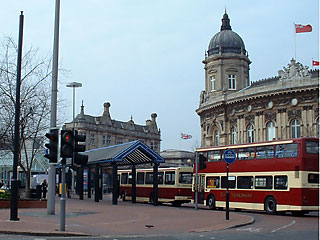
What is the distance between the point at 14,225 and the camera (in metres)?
16.3

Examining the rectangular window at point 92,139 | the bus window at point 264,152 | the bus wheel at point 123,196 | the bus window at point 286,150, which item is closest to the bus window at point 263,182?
the bus window at point 264,152

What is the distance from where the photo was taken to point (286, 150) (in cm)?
2533

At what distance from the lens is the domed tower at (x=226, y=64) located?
72.4 metres

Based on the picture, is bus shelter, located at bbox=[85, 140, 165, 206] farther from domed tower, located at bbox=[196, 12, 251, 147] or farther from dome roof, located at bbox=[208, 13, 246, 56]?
dome roof, located at bbox=[208, 13, 246, 56]

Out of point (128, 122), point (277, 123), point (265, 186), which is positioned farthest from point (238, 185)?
point (128, 122)

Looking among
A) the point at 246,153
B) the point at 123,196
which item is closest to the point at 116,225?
the point at 246,153

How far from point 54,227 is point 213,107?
5490 centimetres

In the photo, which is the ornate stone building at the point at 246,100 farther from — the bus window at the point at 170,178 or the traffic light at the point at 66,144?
the traffic light at the point at 66,144

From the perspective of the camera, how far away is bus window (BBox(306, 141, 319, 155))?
24.5m

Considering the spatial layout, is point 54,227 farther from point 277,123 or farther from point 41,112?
point 277,123

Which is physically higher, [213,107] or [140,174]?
[213,107]

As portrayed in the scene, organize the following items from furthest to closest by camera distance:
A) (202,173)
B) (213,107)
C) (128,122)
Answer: (128,122)
(213,107)
(202,173)

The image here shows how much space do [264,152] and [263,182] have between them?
1651 millimetres

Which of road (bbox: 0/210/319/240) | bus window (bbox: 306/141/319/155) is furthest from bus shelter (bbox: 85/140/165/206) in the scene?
road (bbox: 0/210/319/240)
